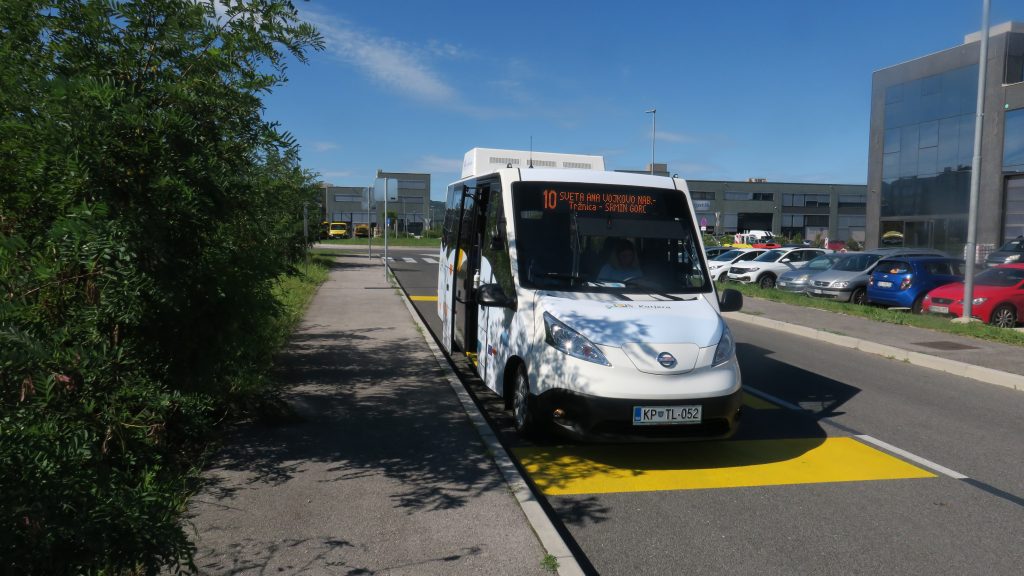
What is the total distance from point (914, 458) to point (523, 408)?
3.24 meters

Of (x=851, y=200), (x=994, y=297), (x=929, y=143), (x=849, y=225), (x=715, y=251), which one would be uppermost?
(x=851, y=200)

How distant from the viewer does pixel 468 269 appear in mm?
8570

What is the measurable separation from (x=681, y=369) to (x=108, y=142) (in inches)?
155

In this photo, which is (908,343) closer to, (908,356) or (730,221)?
(908,356)

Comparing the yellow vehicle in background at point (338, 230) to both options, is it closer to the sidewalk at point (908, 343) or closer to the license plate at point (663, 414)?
the sidewalk at point (908, 343)

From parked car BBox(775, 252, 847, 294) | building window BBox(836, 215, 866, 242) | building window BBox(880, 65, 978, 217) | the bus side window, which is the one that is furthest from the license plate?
building window BBox(836, 215, 866, 242)

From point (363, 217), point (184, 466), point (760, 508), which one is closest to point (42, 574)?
point (184, 466)

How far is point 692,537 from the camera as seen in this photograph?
4.43 m

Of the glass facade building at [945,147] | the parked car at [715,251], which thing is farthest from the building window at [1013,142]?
the parked car at [715,251]

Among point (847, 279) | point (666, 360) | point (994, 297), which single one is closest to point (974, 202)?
point (994, 297)

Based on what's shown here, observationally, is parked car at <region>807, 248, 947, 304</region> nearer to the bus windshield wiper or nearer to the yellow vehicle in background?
the bus windshield wiper

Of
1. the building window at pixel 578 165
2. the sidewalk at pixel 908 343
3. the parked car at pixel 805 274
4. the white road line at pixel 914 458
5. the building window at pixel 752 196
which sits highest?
the building window at pixel 752 196

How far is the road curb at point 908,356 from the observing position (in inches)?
366

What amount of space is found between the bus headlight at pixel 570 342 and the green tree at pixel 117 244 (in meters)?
2.28
